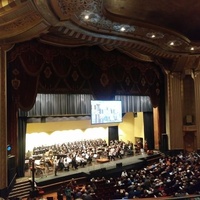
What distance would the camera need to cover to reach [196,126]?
17344mm

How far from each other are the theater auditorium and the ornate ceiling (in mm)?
44

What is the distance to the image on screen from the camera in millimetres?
14812

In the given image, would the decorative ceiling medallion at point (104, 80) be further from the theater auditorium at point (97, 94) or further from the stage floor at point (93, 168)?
the stage floor at point (93, 168)

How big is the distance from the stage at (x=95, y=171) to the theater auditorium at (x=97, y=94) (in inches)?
2.1

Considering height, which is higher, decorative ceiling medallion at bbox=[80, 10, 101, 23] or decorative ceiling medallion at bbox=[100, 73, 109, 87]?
decorative ceiling medallion at bbox=[80, 10, 101, 23]

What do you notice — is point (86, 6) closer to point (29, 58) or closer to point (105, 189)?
point (29, 58)

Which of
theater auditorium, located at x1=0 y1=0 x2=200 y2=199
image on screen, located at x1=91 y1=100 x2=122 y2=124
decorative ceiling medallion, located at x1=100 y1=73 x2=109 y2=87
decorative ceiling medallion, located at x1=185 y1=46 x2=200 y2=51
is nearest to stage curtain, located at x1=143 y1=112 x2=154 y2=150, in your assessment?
theater auditorium, located at x1=0 y1=0 x2=200 y2=199

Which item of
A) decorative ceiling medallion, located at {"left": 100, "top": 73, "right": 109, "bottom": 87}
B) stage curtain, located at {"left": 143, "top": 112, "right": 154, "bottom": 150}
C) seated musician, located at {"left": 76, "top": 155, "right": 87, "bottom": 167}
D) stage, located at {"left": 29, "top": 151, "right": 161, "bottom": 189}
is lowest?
stage, located at {"left": 29, "top": 151, "right": 161, "bottom": 189}

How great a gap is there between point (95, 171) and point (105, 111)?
3.61 metres

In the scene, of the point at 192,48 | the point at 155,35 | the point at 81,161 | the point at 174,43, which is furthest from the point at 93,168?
the point at 192,48

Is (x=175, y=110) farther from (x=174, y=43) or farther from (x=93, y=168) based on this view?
(x=93, y=168)

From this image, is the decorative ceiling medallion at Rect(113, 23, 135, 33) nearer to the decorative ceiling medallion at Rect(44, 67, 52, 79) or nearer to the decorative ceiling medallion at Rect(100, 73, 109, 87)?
the decorative ceiling medallion at Rect(100, 73, 109, 87)

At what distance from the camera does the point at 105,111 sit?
15336mm

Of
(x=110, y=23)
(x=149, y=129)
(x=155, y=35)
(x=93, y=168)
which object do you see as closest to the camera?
(x=110, y=23)
